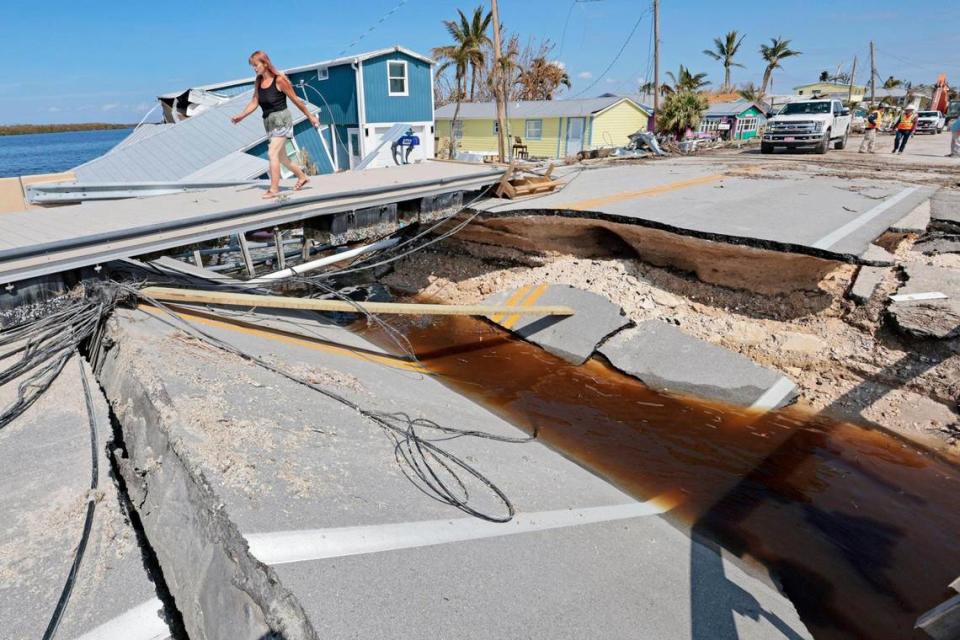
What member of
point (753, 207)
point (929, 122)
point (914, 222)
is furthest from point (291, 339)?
point (929, 122)

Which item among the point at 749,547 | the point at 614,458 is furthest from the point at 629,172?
the point at 749,547

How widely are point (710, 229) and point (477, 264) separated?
424 centimetres

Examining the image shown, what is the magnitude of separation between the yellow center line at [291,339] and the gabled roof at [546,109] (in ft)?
87.3

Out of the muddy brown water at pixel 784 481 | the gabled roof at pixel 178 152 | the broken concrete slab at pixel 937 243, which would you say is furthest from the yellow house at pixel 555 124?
the muddy brown water at pixel 784 481

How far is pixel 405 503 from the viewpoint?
3.15m

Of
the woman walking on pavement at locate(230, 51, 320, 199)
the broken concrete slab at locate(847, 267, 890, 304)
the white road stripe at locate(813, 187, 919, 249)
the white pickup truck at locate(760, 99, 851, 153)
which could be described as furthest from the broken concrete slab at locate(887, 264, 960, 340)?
the white pickup truck at locate(760, 99, 851, 153)

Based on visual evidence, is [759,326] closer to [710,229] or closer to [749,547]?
[710,229]

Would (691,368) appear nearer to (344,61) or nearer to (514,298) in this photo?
(514,298)

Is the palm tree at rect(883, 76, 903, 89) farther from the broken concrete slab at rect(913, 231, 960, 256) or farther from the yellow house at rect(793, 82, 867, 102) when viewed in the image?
the broken concrete slab at rect(913, 231, 960, 256)

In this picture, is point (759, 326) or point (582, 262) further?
point (582, 262)

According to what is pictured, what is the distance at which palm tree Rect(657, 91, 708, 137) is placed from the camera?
83.3ft

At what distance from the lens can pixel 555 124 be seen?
102 feet

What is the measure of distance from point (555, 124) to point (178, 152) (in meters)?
21.2

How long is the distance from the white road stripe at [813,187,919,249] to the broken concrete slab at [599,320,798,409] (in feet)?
6.88
